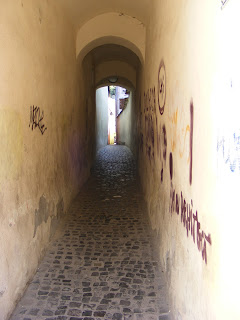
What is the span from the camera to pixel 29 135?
3.69 metres

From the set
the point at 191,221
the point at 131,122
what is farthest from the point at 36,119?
the point at 131,122

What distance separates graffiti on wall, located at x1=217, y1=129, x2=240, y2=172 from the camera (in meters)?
1.38

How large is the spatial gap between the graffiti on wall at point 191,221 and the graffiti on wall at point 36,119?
80.3 inches

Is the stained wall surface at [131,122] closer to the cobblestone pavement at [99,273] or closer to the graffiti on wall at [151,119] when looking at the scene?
the graffiti on wall at [151,119]

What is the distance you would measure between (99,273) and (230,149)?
2.90 metres

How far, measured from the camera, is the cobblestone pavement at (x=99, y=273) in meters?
3.05

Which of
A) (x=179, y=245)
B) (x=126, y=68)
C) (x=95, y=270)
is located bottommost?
(x=95, y=270)

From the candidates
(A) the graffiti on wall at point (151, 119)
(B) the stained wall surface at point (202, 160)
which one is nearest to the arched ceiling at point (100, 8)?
(A) the graffiti on wall at point (151, 119)

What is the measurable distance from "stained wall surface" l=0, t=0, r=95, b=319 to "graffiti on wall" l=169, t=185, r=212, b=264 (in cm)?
170

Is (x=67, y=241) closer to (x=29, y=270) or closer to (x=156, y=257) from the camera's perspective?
(x=29, y=270)

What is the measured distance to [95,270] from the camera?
12.6 feet

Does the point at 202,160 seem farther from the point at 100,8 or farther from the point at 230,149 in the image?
the point at 100,8

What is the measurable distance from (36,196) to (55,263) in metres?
0.96

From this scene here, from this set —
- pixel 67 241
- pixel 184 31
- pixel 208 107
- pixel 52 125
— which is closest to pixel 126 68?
pixel 52 125
